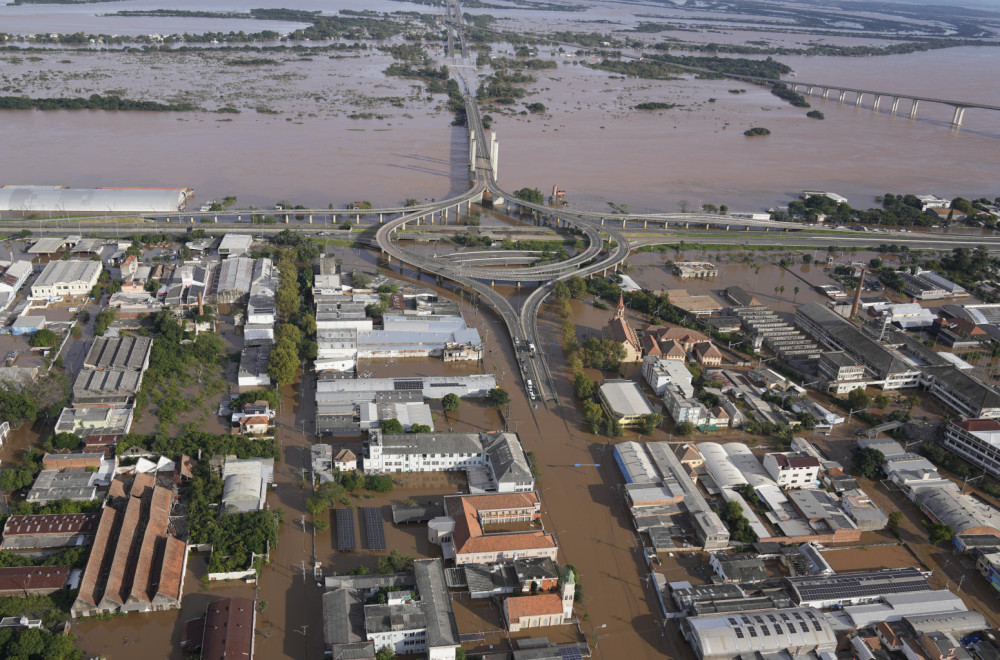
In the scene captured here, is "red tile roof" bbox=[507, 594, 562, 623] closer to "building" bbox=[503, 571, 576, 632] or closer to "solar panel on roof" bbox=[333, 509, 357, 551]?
"building" bbox=[503, 571, 576, 632]

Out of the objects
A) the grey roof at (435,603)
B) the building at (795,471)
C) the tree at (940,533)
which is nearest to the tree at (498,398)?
the grey roof at (435,603)

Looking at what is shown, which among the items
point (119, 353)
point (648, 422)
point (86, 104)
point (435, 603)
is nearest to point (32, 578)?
point (435, 603)

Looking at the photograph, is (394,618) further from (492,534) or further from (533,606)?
(492,534)

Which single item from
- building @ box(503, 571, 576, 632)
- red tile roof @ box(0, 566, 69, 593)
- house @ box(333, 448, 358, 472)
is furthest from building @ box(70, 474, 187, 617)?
building @ box(503, 571, 576, 632)

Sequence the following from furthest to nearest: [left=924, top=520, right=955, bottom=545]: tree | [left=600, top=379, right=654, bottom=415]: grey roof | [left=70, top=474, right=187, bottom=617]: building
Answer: [left=600, top=379, right=654, bottom=415]: grey roof, [left=924, top=520, right=955, bottom=545]: tree, [left=70, top=474, right=187, bottom=617]: building

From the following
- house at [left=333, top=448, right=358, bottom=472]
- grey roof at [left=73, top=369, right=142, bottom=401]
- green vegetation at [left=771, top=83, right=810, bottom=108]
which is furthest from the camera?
green vegetation at [left=771, top=83, right=810, bottom=108]

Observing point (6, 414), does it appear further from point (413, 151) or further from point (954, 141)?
point (954, 141)

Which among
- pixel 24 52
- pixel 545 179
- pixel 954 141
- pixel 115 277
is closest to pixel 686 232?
pixel 545 179
